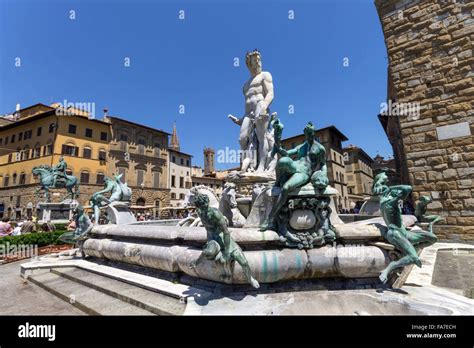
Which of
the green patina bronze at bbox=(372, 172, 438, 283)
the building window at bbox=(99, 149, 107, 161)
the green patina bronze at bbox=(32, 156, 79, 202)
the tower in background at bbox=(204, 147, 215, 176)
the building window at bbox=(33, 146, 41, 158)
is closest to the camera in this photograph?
the green patina bronze at bbox=(372, 172, 438, 283)

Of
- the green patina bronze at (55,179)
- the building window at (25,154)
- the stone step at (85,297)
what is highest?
the building window at (25,154)

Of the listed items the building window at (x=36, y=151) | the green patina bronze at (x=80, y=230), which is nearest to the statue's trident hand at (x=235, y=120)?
the green patina bronze at (x=80, y=230)

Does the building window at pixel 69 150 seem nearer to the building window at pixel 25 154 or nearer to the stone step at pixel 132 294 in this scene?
the building window at pixel 25 154

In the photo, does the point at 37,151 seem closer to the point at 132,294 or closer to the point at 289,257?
the point at 132,294

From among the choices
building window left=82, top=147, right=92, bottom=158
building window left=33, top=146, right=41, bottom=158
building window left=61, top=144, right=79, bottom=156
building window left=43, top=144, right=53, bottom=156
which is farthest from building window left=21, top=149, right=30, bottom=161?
building window left=82, top=147, right=92, bottom=158

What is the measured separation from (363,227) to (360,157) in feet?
167

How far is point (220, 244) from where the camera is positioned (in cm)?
241

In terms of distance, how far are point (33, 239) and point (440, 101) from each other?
44.2 feet

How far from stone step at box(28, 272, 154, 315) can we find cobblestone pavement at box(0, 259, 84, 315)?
0.07 metres

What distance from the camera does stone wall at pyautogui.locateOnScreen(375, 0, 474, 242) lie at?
6578 mm

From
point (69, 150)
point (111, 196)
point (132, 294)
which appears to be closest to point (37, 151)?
point (69, 150)

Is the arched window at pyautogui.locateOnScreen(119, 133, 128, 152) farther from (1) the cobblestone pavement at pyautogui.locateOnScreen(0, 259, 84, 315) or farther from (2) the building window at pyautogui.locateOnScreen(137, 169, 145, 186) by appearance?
(1) the cobblestone pavement at pyautogui.locateOnScreen(0, 259, 84, 315)

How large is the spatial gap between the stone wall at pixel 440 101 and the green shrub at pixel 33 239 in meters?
12.0

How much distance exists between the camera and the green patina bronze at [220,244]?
2340 mm
